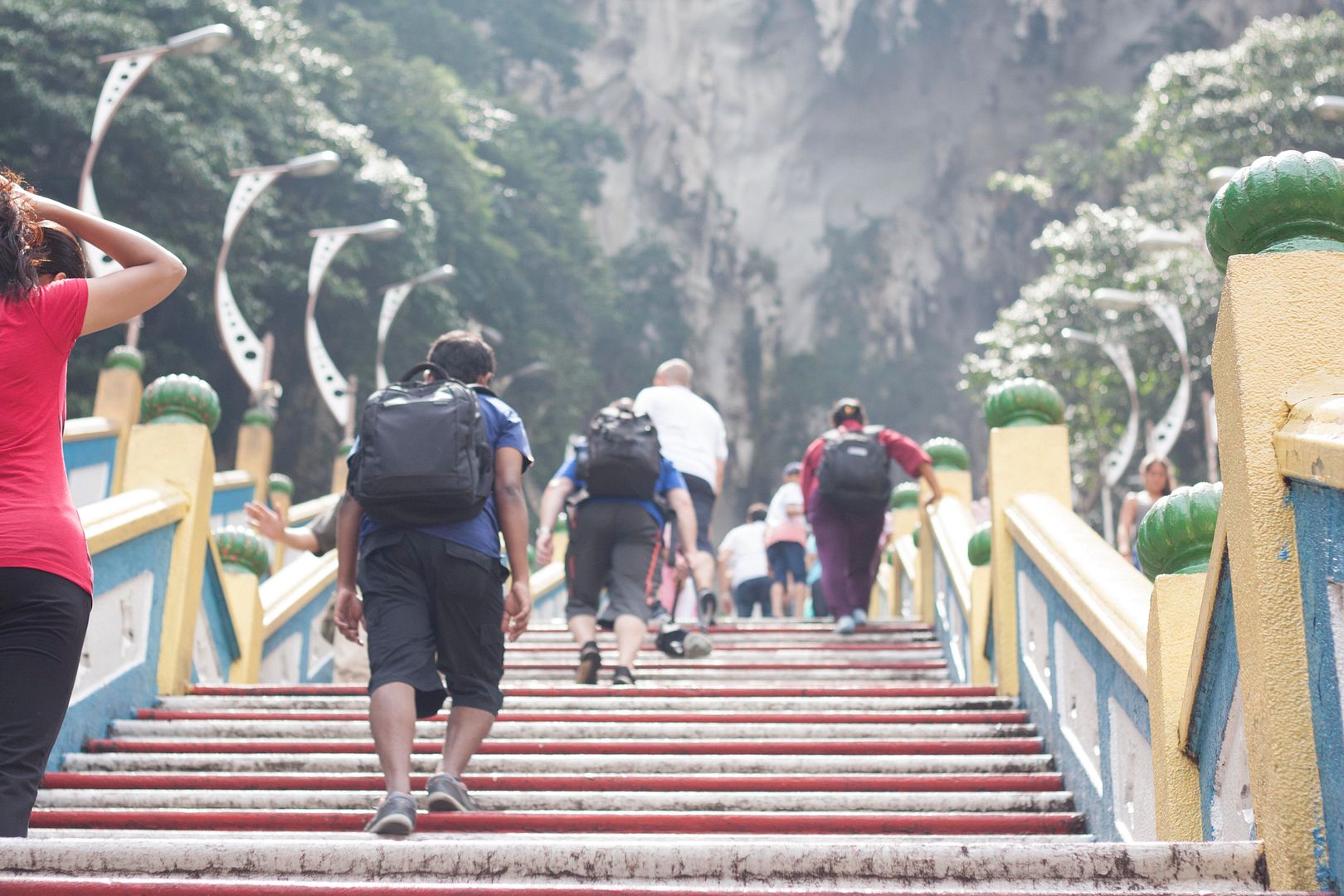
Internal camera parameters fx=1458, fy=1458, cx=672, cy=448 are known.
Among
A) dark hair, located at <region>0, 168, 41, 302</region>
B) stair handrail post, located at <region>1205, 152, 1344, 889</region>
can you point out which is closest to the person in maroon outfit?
stair handrail post, located at <region>1205, 152, 1344, 889</region>

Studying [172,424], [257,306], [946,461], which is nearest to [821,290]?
[257,306]

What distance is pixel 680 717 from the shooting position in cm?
521

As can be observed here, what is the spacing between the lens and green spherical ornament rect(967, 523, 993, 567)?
5.81 m

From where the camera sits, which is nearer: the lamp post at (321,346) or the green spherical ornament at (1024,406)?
the green spherical ornament at (1024,406)

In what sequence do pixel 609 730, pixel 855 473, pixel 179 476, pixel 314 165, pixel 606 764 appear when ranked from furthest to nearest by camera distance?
1. pixel 314 165
2. pixel 855 473
3. pixel 179 476
4. pixel 609 730
5. pixel 606 764

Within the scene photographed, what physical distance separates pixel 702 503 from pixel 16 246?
19.4ft

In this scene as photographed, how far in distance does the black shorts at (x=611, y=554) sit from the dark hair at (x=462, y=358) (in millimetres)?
1770

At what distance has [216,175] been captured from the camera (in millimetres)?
20734

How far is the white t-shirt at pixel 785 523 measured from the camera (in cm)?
1205

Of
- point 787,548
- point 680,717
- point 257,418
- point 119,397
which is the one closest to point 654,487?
point 680,717

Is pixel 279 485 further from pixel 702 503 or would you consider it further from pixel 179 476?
pixel 179 476

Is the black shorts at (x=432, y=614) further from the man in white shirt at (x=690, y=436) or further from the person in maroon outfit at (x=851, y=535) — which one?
the man in white shirt at (x=690, y=436)

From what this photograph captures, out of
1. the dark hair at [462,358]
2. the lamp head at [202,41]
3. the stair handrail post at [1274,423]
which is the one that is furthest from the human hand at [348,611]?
the lamp head at [202,41]

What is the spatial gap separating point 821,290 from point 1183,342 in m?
26.0
